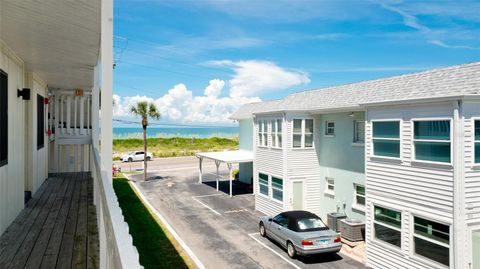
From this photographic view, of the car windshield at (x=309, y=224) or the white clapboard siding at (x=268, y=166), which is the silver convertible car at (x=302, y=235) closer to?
the car windshield at (x=309, y=224)

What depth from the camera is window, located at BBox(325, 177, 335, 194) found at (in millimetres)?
16344

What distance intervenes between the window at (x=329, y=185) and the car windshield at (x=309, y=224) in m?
4.25

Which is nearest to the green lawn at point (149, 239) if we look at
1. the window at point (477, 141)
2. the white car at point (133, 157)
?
the window at point (477, 141)

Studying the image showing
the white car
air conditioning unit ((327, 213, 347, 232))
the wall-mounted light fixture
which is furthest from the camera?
the white car

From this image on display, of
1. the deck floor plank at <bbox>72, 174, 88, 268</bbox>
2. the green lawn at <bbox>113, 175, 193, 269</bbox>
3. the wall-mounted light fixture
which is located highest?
the wall-mounted light fixture

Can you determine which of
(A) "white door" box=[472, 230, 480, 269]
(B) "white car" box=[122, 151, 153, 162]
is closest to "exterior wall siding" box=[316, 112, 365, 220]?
(A) "white door" box=[472, 230, 480, 269]

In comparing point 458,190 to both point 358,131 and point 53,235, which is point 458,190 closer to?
point 358,131

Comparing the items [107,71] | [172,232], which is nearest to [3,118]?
[107,71]

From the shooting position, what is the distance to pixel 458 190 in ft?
29.5

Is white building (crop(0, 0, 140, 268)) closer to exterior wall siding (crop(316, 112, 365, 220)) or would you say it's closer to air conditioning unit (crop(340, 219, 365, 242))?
air conditioning unit (crop(340, 219, 365, 242))

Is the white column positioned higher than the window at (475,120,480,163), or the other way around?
the white column

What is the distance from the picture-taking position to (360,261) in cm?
1191

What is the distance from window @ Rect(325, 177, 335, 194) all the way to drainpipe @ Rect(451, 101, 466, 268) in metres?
7.33

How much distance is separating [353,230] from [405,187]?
12.2ft
